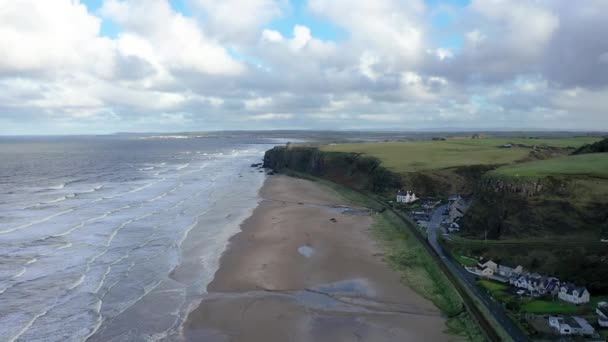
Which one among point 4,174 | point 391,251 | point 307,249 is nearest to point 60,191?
point 4,174

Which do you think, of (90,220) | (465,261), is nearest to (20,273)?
(90,220)

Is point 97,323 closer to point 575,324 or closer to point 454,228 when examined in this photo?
point 575,324

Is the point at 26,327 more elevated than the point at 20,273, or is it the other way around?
the point at 20,273

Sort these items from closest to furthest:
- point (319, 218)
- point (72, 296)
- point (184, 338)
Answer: point (184, 338)
point (72, 296)
point (319, 218)

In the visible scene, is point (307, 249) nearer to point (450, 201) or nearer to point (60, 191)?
point (450, 201)

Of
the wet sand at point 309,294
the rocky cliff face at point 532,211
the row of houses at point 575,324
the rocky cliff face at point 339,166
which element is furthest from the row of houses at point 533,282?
the rocky cliff face at point 339,166

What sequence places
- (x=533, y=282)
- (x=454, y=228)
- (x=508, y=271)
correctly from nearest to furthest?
(x=533, y=282) < (x=508, y=271) < (x=454, y=228)

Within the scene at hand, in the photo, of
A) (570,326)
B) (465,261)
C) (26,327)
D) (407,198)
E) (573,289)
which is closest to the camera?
(570,326)

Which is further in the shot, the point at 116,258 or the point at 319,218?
the point at 319,218
